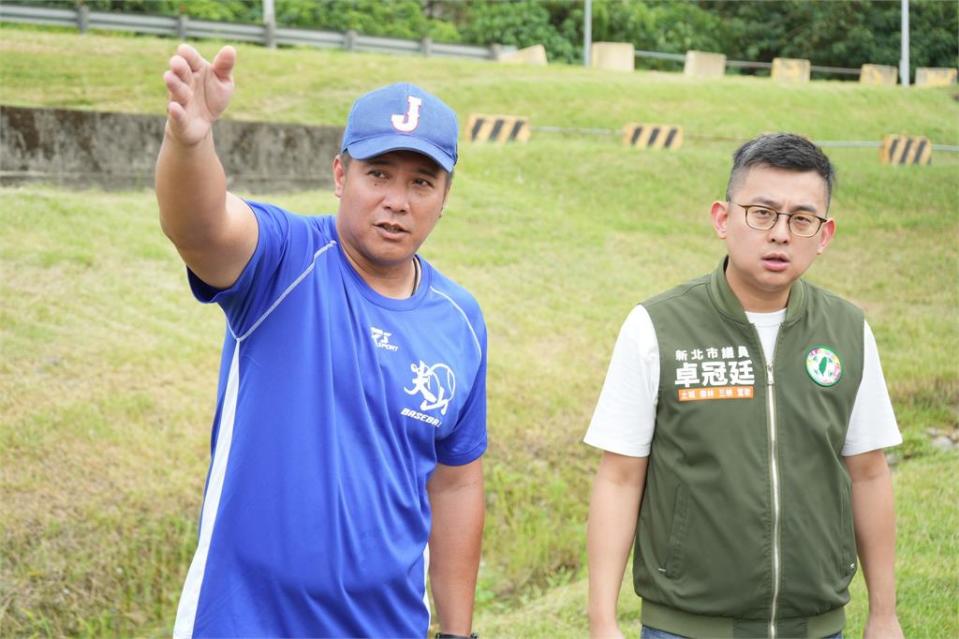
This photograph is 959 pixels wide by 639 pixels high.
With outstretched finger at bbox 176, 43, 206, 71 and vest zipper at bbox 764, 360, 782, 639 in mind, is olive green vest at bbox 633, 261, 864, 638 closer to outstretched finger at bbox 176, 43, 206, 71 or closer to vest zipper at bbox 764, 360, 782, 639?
vest zipper at bbox 764, 360, 782, 639

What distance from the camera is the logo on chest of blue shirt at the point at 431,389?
268cm

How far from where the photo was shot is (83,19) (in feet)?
53.0

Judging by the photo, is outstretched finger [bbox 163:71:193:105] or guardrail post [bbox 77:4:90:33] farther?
guardrail post [bbox 77:4:90:33]

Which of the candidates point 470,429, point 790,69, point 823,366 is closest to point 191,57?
point 470,429

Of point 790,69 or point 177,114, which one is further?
point 790,69

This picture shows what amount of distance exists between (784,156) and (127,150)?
8.58 meters

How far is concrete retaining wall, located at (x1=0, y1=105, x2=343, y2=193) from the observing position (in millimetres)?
9648

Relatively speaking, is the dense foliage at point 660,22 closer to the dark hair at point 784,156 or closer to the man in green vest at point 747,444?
the dark hair at point 784,156

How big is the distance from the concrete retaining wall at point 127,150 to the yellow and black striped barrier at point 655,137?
15.3ft

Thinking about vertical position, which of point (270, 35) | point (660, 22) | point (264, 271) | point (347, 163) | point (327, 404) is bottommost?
point (327, 404)

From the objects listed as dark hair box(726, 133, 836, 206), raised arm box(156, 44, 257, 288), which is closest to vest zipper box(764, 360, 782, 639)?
dark hair box(726, 133, 836, 206)

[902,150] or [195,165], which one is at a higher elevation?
[902,150]

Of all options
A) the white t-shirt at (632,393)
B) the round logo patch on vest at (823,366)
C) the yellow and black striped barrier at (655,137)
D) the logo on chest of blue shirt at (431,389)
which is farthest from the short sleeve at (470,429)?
the yellow and black striped barrier at (655,137)

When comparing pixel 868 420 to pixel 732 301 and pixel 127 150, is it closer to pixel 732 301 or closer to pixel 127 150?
pixel 732 301
